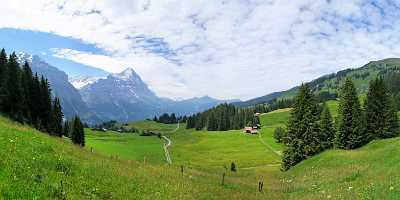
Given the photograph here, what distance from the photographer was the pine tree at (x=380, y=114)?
262 ft

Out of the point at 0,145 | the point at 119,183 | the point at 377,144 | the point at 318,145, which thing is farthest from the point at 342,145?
the point at 0,145

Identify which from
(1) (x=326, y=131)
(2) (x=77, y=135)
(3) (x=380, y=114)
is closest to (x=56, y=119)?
(2) (x=77, y=135)

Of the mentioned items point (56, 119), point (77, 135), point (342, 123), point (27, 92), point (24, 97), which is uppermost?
point (27, 92)

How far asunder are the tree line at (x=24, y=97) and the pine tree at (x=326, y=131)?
55.8m

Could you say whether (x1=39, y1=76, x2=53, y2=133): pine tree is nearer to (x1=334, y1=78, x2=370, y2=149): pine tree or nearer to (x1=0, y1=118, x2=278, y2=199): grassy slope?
(x1=334, y1=78, x2=370, y2=149): pine tree

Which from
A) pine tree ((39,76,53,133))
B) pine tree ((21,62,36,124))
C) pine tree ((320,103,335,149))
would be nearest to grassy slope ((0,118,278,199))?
pine tree ((320,103,335,149))

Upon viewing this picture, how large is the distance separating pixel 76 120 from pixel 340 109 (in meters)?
76.6

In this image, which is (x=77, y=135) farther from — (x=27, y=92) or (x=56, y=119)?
(x=27, y=92)

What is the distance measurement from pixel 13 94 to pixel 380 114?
2671 inches

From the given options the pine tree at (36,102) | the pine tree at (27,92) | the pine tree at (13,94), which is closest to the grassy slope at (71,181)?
the pine tree at (13,94)

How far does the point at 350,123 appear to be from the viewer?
77812 millimetres

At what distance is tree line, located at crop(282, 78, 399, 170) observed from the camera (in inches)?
3066

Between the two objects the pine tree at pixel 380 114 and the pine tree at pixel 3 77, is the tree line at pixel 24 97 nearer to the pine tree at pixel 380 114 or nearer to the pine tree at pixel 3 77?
the pine tree at pixel 3 77

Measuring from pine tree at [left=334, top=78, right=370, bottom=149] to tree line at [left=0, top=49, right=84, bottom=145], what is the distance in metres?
58.6
